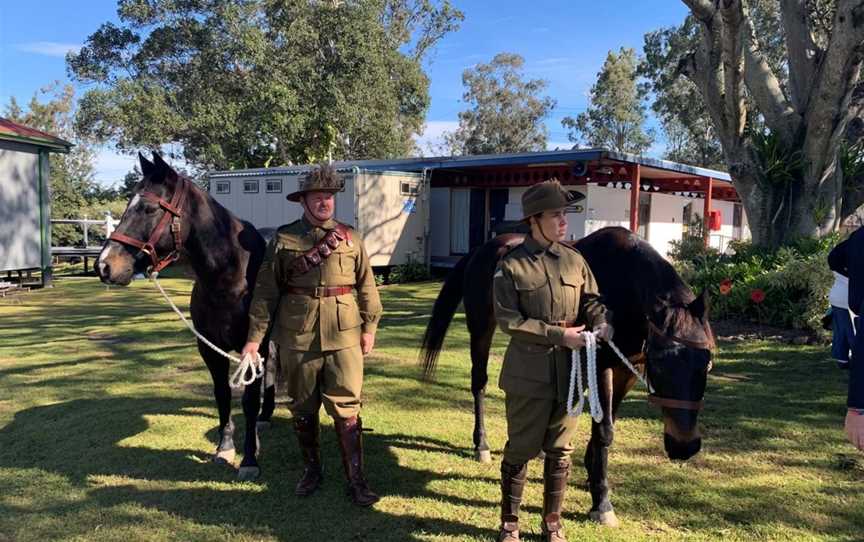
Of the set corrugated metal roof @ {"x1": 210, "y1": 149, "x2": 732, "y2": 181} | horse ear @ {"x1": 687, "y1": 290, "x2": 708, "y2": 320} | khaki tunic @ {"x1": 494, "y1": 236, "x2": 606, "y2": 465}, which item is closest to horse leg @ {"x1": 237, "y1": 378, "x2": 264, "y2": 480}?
khaki tunic @ {"x1": 494, "y1": 236, "x2": 606, "y2": 465}

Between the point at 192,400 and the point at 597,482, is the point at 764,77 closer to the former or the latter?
the point at 597,482

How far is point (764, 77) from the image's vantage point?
9.86m

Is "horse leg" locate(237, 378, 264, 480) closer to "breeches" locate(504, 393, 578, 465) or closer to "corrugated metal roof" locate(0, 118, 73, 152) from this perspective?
"breeches" locate(504, 393, 578, 465)

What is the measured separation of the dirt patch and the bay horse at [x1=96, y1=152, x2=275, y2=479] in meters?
6.76

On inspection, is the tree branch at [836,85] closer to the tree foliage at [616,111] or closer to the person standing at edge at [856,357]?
the person standing at edge at [856,357]

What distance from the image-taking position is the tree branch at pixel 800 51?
9516 mm

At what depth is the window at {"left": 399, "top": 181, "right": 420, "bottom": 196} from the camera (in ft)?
51.3

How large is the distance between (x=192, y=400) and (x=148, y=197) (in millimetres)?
2624

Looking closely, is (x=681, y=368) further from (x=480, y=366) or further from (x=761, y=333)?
(x=761, y=333)

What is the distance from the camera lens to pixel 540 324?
2.60 m

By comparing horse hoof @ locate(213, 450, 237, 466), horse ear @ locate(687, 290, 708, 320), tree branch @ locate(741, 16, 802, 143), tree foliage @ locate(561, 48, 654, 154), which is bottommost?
horse hoof @ locate(213, 450, 237, 466)

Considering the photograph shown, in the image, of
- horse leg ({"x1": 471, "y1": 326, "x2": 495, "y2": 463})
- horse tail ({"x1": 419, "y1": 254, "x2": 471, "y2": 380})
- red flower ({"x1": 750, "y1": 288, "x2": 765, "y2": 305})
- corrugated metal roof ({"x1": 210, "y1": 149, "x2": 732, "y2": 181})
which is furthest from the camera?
corrugated metal roof ({"x1": 210, "y1": 149, "x2": 732, "y2": 181})

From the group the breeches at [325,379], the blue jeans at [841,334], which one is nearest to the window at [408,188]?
the breeches at [325,379]

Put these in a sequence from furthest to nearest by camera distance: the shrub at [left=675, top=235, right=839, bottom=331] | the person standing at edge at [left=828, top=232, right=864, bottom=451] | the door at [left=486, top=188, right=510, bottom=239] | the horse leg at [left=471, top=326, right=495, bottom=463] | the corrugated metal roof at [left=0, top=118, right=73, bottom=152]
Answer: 1. the door at [left=486, top=188, right=510, bottom=239]
2. the corrugated metal roof at [left=0, top=118, right=73, bottom=152]
3. the shrub at [left=675, top=235, right=839, bottom=331]
4. the horse leg at [left=471, top=326, right=495, bottom=463]
5. the person standing at edge at [left=828, top=232, right=864, bottom=451]
